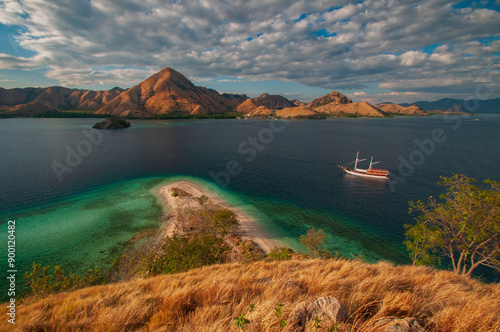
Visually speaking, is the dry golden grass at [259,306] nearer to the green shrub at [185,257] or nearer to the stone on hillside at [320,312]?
the stone on hillside at [320,312]

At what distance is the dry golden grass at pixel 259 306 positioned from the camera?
6316 millimetres

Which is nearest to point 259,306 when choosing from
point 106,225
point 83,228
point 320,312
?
point 320,312

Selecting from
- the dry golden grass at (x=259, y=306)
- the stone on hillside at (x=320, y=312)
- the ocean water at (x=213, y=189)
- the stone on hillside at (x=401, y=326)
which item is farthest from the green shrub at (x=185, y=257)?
the stone on hillside at (x=401, y=326)

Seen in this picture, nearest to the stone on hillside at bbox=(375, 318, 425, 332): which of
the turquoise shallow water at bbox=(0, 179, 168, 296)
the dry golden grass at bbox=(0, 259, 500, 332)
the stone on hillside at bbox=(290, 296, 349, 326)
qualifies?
the dry golden grass at bbox=(0, 259, 500, 332)

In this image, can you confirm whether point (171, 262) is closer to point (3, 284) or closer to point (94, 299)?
point (94, 299)

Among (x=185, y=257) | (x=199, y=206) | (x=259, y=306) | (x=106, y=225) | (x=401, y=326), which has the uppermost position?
(x=401, y=326)

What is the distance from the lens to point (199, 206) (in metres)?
37.6

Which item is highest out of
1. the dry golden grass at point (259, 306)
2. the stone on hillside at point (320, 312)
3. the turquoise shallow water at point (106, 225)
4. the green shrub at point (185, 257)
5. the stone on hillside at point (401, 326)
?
the stone on hillside at point (401, 326)

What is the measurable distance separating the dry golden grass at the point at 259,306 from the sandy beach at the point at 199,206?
62.4 feet

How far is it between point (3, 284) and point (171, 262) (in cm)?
1846

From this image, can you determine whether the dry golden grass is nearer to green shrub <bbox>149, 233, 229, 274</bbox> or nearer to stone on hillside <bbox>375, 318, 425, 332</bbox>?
stone on hillside <bbox>375, 318, 425, 332</bbox>

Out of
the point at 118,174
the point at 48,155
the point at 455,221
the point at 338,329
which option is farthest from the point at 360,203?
the point at 48,155

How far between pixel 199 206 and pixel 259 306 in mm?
32327

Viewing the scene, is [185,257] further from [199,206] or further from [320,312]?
[199,206]
